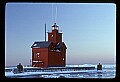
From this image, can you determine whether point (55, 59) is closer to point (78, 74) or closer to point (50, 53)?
point (50, 53)

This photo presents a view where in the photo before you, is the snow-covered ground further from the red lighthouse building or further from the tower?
the tower

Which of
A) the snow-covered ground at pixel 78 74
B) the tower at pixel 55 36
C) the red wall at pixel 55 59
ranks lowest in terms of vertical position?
the snow-covered ground at pixel 78 74

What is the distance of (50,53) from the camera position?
5.17ft

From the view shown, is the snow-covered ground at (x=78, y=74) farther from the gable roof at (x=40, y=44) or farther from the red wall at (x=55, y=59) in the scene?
the gable roof at (x=40, y=44)

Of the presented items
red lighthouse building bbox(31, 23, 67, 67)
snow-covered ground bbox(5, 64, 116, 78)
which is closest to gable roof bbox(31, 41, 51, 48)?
red lighthouse building bbox(31, 23, 67, 67)

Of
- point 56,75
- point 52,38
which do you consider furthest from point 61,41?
point 56,75

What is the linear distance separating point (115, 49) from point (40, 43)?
0.42 m

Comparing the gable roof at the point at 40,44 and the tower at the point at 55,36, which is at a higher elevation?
the tower at the point at 55,36

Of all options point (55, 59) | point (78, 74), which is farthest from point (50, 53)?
point (78, 74)

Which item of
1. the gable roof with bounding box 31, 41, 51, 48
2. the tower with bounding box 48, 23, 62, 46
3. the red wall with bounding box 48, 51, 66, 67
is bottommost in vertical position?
the red wall with bounding box 48, 51, 66, 67

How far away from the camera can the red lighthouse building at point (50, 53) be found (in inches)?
60.8

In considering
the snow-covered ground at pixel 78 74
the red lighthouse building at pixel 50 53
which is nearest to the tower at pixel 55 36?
the red lighthouse building at pixel 50 53

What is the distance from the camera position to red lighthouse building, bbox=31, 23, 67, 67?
154cm
